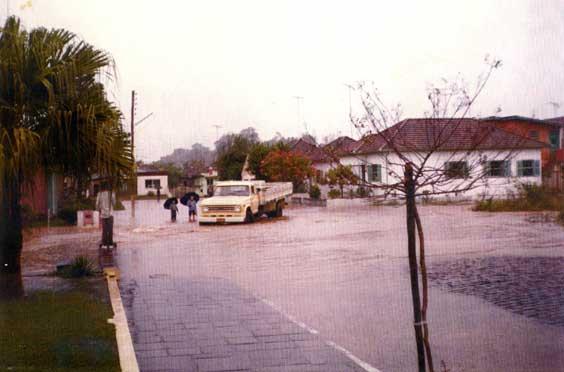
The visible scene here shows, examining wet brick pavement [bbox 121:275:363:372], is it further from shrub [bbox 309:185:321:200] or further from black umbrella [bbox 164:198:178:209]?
shrub [bbox 309:185:321:200]

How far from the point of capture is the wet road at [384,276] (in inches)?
253

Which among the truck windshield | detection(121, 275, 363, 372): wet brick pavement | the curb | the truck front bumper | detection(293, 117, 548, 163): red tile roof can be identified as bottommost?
detection(121, 275, 363, 372): wet brick pavement

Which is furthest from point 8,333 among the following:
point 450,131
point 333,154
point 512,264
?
point 512,264

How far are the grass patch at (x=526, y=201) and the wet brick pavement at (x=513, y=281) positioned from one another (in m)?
11.6

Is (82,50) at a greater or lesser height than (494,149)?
greater

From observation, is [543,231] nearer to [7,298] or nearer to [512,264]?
[512,264]

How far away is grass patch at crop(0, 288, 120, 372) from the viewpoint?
5.28m

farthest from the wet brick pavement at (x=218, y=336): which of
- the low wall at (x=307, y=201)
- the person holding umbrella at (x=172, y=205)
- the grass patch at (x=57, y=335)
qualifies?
the low wall at (x=307, y=201)

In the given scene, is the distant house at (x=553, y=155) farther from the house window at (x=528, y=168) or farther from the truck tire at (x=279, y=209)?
the truck tire at (x=279, y=209)

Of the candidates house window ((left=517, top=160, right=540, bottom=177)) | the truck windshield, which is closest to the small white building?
the truck windshield

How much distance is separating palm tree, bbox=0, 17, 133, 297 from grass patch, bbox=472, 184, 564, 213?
703 inches

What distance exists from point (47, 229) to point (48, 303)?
14340 millimetres

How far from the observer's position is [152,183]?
17703 millimetres

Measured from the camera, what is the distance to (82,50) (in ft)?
27.1
